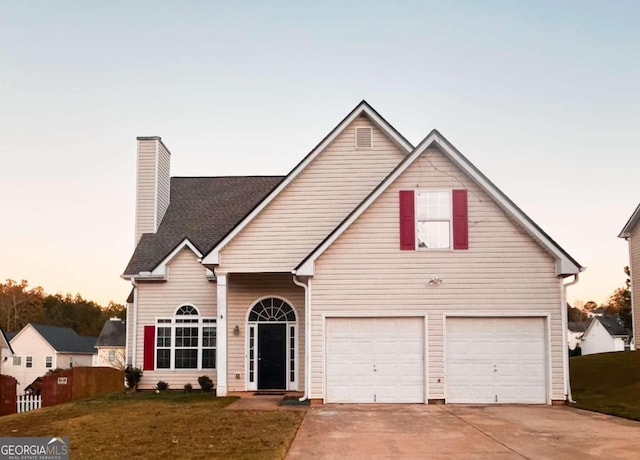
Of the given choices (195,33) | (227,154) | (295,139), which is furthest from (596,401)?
(227,154)

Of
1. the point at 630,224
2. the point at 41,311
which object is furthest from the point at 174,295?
the point at 41,311

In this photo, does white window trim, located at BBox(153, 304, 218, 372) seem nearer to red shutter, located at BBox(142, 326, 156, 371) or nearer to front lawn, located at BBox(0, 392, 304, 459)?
red shutter, located at BBox(142, 326, 156, 371)

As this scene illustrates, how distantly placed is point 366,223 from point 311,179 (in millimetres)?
2999

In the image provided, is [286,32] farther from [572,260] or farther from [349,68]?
[572,260]

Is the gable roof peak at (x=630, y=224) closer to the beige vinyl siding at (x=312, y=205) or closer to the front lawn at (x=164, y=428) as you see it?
the beige vinyl siding at (x=312, y=205)

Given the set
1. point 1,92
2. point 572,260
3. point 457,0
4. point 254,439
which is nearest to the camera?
point 254,439

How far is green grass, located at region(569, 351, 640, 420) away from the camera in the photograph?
643 inches

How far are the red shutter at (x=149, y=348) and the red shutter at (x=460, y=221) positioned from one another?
34.7ft

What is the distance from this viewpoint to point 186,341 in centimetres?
2267

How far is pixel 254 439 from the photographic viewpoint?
11.4 m

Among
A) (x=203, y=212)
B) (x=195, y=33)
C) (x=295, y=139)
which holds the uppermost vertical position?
(x=195, y=33)

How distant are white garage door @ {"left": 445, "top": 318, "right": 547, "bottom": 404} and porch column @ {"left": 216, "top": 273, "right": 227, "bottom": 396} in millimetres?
6241

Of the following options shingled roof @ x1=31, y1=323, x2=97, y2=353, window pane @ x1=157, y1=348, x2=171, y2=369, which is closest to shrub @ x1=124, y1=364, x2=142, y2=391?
window pane @ x1=157, y1=348, x2=171, y2=369

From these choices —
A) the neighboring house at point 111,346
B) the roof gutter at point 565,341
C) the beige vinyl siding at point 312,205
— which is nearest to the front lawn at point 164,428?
the beige vinyl siding at point 312,205
